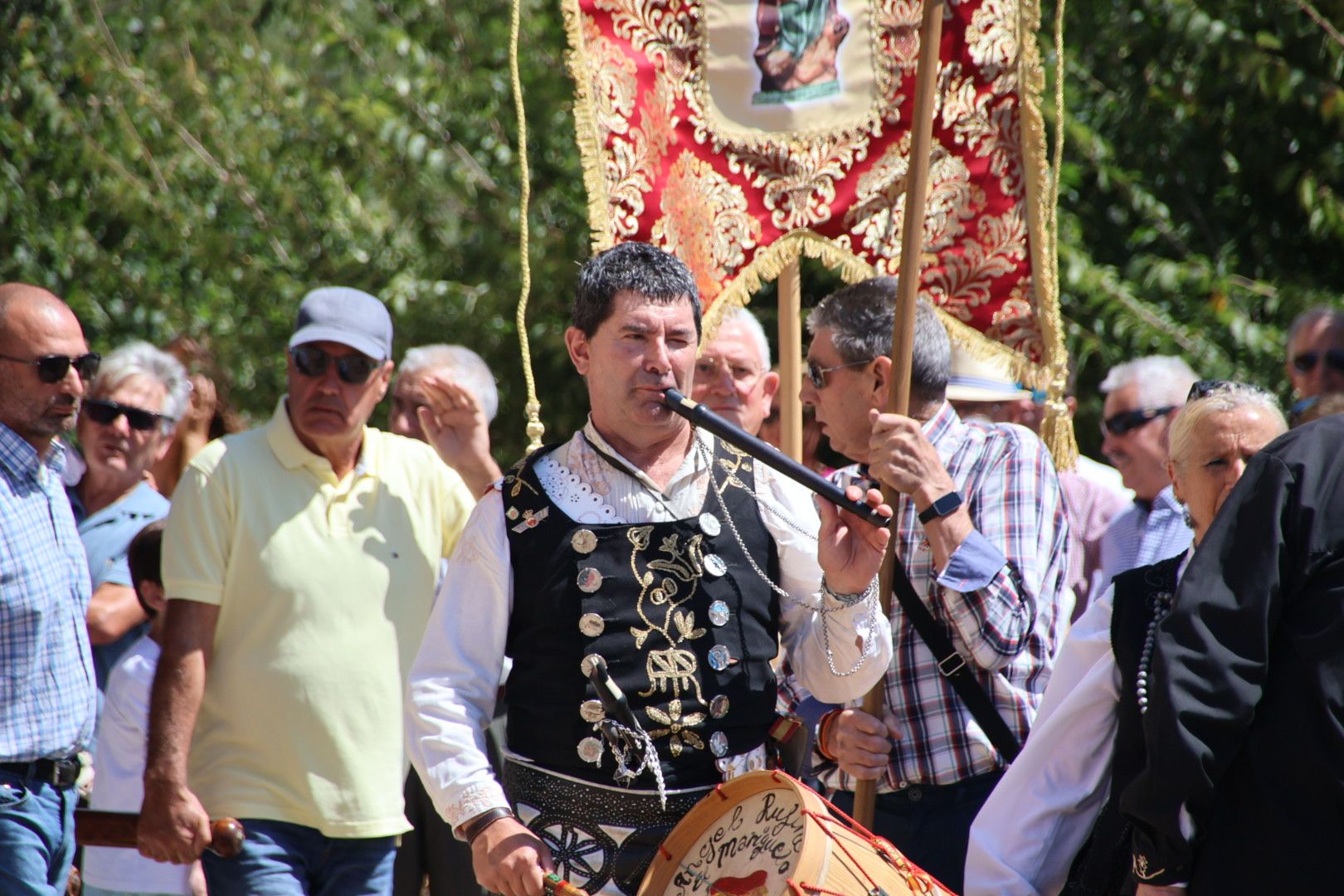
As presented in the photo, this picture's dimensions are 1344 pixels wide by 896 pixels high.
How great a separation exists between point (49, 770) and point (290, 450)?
3.48 feet

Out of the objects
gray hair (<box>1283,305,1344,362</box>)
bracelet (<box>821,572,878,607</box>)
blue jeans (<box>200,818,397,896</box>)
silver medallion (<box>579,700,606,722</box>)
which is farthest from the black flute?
gray hair (<box>1283,305,1344,362</box>)

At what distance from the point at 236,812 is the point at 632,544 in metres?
1.62

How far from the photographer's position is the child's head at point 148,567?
4.75 m

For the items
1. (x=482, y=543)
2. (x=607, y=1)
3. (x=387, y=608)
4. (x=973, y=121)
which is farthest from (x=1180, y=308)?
(x=482, y=543)

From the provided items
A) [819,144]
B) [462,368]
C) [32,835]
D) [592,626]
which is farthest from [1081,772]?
[462,368]

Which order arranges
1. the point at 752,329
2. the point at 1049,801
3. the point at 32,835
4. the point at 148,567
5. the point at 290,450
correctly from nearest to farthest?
the point at 1049,801, the point at 32,835, the point at 290,450, the point at 148,567, the point at 752,329

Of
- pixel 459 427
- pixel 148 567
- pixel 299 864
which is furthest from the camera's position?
pixel 459 427

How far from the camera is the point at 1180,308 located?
7.09 metres

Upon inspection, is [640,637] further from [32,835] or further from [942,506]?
[32,835]

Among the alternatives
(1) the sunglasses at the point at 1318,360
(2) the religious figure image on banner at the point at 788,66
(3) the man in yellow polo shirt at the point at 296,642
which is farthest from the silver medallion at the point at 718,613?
(1) the sunglasses at the point at 1318,360

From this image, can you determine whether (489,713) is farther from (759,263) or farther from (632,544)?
(759,263)

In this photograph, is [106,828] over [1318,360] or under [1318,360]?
under

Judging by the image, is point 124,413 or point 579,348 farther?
point 124,413

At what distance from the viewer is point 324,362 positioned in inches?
175
